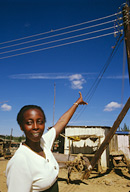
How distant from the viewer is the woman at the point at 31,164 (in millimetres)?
950

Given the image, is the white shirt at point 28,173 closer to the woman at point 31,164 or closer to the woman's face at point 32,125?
the woman at point 31,164

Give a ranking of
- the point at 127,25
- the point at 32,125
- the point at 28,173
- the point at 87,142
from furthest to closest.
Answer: the point at 87,142 < the point at 127,25 < the point at 32,125 < the point at 28,173

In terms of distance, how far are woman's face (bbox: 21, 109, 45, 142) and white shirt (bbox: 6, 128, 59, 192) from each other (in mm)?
142

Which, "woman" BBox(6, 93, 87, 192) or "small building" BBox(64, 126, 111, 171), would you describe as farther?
"small building" BBox(64, 126, 111, 171)

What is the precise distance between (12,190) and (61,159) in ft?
38.2

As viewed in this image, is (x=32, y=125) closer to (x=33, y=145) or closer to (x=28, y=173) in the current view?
(x=33, y=145)

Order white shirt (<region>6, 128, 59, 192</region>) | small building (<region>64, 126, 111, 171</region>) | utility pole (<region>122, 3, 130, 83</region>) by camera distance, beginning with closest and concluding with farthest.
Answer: white shirt (<region>6, 128, 59, 192</region>), utility pole (<region>122, 3, 130, 83</region>), small building (<region>64, 126, 111, 171</region>)

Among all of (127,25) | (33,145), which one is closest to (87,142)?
(127,25)

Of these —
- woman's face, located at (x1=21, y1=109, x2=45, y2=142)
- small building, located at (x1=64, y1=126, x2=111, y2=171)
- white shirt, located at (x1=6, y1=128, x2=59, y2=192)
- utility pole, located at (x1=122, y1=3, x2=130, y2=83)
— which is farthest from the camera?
small building, located at (x1=64, y1=126, x2=111, y2=171)

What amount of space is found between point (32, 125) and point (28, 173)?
378 mm

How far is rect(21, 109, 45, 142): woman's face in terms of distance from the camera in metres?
1.23

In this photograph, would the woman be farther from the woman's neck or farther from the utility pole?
the utility pole

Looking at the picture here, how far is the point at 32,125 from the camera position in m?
1.23

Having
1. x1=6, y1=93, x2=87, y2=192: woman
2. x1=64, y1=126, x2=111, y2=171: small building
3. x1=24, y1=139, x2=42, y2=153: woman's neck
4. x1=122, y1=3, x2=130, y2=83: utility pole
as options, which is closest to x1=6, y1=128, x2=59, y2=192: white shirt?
x1=6, y1=93, x2=87, y2=192: woman
